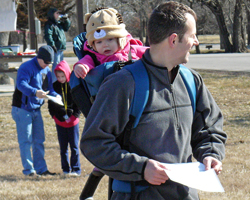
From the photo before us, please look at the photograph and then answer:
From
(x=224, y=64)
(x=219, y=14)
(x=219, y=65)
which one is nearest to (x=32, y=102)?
(x=219, y=65)

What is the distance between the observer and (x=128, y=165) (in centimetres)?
193

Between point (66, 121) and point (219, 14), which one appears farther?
point (219, 14)

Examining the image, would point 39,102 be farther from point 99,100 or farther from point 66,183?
point 99,100

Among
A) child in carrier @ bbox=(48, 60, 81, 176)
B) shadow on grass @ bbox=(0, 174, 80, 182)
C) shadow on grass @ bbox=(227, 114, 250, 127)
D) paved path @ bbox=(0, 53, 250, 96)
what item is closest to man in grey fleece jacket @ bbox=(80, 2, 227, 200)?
child in carrier @ bbox=(48, 60, 81, 176)

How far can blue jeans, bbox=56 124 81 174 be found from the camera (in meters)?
5.63

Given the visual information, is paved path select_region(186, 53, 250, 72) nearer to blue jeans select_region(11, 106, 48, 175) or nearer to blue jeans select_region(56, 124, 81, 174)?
blue jeans select_region(56, 124, 81, 174)

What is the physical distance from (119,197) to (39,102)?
12.1ft

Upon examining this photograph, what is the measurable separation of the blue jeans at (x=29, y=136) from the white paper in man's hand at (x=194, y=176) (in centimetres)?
385

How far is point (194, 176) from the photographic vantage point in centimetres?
196

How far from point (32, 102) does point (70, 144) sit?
75cm

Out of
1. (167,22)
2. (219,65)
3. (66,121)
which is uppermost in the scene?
(167,22)

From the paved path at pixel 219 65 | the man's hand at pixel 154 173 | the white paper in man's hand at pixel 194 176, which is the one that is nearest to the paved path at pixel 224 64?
the paved path at pixel 219 65

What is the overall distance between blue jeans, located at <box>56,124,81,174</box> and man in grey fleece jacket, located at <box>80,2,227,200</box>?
352 centimetres

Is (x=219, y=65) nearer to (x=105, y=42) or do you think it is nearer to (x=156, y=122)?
(x=105, y=42)
